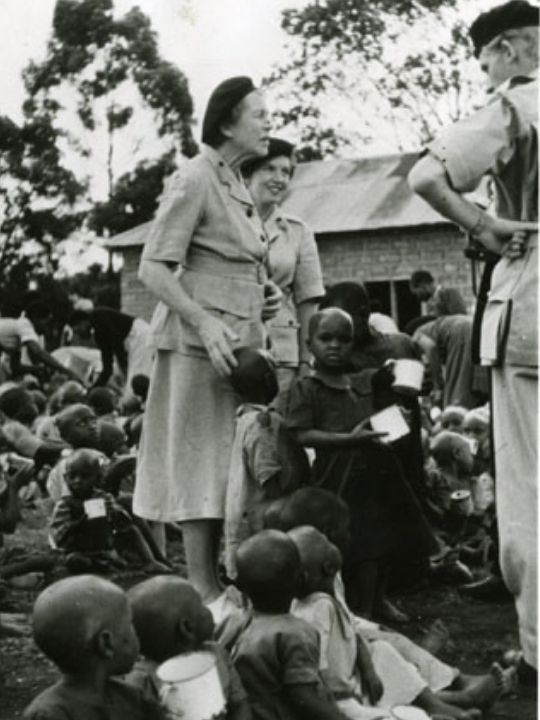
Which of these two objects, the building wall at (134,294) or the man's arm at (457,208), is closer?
the man's arm at (457,208)

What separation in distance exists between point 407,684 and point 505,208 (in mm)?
1295

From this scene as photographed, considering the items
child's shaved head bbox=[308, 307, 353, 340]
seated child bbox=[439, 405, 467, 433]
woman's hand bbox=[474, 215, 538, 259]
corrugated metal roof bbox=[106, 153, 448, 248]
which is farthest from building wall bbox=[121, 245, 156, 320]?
woman's hand bbox=[474, 215, 538, 259]

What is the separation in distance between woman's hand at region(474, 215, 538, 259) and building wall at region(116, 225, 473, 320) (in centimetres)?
1886

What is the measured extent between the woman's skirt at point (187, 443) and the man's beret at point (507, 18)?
1488 millimetres

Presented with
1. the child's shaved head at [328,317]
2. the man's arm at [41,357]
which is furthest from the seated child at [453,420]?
the man's arm at [41,357]

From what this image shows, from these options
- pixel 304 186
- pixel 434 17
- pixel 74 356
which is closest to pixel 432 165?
pixel 74 356

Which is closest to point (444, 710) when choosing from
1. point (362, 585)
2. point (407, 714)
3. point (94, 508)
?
point (407, 714)

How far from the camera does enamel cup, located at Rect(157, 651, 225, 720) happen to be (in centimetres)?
297

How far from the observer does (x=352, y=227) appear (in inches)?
978

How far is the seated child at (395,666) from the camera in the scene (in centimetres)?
405

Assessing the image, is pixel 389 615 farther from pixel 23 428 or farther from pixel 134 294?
pixel 134 294

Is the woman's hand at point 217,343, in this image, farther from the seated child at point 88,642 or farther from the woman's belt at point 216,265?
the seated child at point 88,642

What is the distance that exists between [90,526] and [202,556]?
2.31 m

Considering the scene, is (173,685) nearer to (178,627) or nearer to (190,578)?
(178,627)
